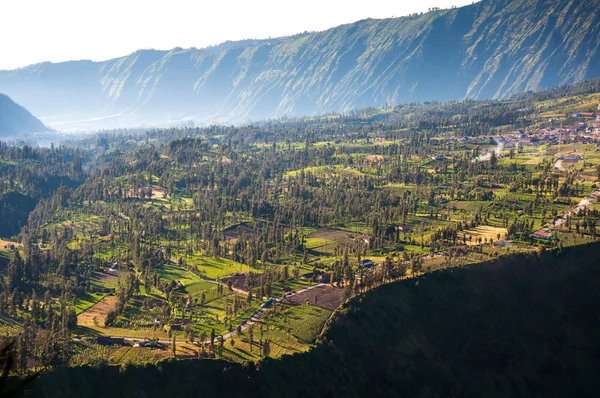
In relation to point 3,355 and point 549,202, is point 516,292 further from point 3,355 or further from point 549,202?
point 3,355

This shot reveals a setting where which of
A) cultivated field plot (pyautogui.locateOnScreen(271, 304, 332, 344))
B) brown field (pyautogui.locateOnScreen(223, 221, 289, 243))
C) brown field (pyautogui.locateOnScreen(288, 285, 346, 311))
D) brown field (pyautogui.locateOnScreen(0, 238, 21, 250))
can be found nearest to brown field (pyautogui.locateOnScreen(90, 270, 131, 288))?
brown field (pyautogui.locateOnScreen(223, 221, 289, 243))

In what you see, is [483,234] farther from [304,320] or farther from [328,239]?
[304,320]

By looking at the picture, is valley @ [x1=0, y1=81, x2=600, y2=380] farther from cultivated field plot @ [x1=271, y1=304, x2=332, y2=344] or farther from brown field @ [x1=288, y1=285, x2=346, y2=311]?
cultivated field plot @ [x1=271, y1=304, x2=332, y2=344]

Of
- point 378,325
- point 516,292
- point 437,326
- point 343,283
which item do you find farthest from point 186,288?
point 516,292

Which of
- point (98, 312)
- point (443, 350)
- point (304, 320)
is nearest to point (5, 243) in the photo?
point (98, 312)

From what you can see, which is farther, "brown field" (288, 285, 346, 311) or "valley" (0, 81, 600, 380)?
"brown field" (288, 285, 346, 311)

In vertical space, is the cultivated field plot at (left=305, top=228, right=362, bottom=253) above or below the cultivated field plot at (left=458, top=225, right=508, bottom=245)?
below
